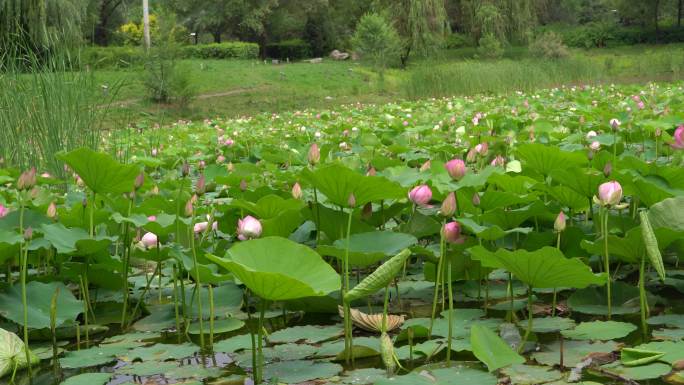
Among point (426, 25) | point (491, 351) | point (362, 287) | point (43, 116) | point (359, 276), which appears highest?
point (426, 25)

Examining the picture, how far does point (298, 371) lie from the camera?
3.93 ft

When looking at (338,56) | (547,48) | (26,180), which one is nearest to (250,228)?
(26,180)

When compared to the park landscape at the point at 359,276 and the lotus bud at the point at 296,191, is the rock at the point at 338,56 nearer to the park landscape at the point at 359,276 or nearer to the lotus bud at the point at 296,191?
the park landscape at the point at 359,276

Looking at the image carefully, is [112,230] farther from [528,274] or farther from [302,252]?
[528,274]

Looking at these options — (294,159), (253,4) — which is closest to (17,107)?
(294,159)

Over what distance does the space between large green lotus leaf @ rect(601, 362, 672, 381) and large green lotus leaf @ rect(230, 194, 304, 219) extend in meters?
0.72

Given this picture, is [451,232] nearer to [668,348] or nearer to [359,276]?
[668,348]

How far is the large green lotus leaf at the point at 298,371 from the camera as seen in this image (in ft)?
3.83

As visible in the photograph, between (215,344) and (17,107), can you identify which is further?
(17,107)

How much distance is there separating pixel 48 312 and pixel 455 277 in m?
0.86

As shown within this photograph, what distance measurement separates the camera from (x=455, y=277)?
1.61m

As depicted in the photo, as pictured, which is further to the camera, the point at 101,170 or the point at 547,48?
the point at 547,48

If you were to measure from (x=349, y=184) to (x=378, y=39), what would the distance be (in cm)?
2040

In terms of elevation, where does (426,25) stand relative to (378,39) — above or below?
above
